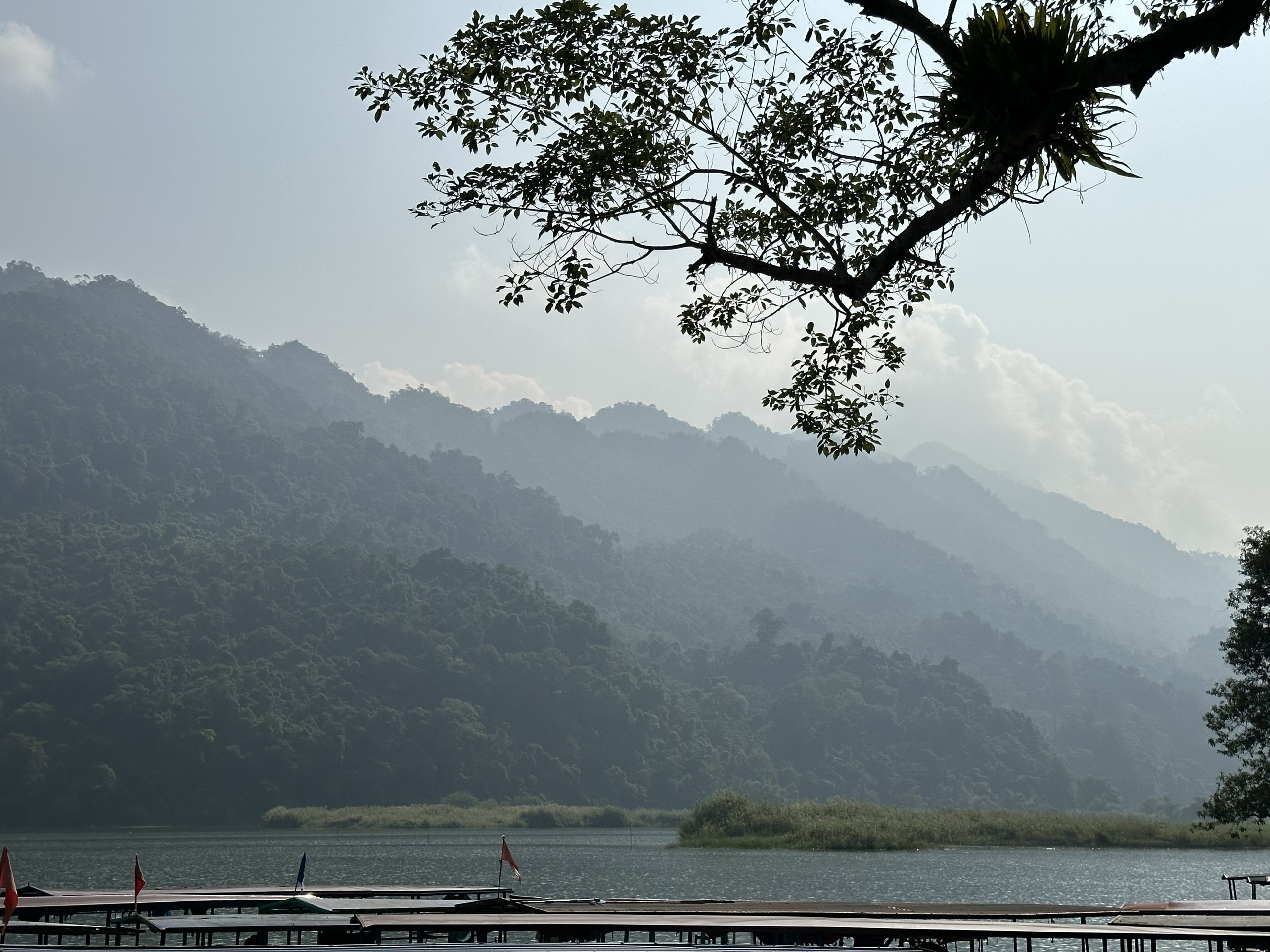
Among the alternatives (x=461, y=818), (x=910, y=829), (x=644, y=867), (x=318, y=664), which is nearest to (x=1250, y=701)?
(x=644, y=867)

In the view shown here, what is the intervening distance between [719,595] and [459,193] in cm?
18215

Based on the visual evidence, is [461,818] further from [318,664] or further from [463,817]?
[318,664]

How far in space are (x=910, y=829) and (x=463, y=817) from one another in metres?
39.2

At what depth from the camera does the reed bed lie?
92562mm

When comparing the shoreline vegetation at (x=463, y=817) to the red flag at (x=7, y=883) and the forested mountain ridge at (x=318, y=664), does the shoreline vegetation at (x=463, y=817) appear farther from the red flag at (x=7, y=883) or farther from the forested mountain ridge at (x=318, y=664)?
the red flag at (x=7, y=883)

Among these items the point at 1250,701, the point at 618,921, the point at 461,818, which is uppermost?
the point at 1250,701

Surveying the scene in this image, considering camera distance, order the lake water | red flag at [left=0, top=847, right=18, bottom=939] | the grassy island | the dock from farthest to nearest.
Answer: the grassy island → the lake water → the dock → red flag at [left=0, top=847, right=18, bottom=939]

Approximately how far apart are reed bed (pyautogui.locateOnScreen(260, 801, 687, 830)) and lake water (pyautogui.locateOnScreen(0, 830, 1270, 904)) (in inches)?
433

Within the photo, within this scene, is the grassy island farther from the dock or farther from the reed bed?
the dock

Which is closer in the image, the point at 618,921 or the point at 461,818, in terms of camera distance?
the point at 618,921

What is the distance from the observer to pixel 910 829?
70.2m

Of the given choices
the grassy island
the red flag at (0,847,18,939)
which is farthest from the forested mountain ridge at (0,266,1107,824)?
the red flag at (0,847,18,939)

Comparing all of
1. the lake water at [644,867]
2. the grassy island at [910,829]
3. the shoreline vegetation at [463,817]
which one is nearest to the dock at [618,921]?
the lake water at [644,867]

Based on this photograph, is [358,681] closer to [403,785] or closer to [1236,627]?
[403,785]
